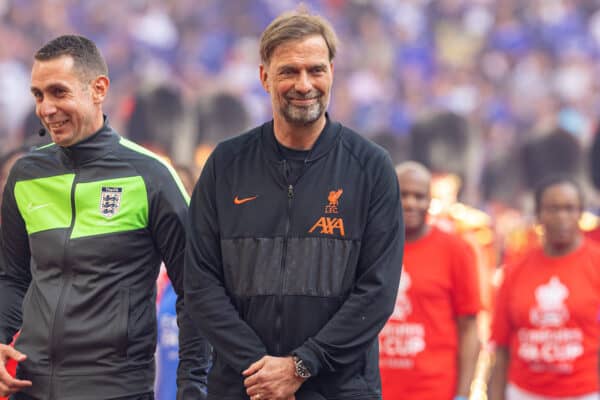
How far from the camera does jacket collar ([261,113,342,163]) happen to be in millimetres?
5043

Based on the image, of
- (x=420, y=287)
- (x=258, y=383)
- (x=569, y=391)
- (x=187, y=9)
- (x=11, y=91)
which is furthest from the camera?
(x=187, y=9)

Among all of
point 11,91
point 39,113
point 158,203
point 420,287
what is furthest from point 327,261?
point 11,91

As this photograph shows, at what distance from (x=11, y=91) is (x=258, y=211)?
15.8 metres

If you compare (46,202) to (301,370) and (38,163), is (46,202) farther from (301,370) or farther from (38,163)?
(301,370)

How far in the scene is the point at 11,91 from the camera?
2014 centimetres

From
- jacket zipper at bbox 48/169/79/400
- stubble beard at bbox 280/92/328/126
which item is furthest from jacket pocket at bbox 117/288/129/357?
stubble beard at bbox 280/92/328/126

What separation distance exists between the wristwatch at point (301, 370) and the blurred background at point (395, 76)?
12537 millimetres

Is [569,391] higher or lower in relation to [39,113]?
lower

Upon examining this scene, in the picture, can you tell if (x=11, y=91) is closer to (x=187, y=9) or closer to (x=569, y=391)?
(x=187, y=9)

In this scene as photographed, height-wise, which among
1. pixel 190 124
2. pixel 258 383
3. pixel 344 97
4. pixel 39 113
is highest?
pixel 344 97

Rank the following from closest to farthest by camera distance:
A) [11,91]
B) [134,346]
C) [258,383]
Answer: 1. [258,383]
2. [134,346]
3. [11,91]

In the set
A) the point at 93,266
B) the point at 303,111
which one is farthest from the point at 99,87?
the point at 303,111

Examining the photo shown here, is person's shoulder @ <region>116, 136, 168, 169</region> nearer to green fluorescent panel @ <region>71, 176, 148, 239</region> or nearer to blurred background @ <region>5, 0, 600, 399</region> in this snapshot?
green fluorescent panel @ <region>71, 176, 148, 239</region>

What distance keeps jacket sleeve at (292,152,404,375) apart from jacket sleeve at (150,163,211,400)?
549 mm
